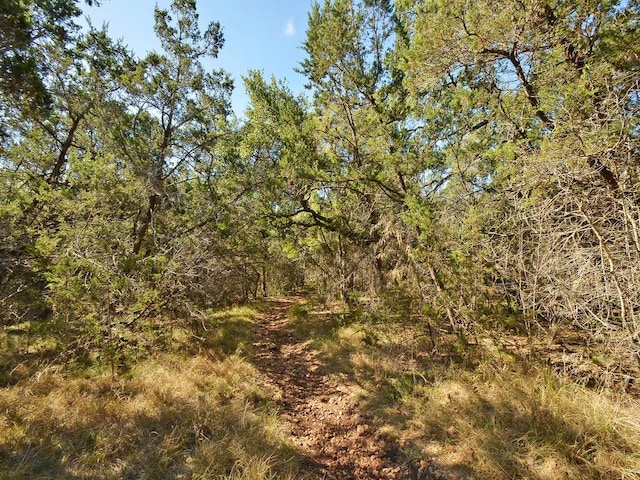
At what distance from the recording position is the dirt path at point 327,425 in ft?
11.5

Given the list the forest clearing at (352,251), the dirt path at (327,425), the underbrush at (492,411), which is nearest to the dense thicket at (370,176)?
the forest clearing at (352,251)

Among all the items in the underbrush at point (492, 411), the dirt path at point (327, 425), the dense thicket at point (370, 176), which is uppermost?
the dense thicket at point (370, 176)

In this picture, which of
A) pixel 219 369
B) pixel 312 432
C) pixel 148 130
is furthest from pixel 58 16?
pixel 312 432

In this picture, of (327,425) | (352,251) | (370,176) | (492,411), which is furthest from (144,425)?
(352,251)

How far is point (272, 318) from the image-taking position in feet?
37.9

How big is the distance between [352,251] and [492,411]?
5903 millimetres

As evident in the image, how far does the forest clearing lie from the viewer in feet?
10.9

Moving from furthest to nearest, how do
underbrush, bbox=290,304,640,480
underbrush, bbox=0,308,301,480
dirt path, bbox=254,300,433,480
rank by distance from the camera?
dirt path, bbox=254,300,433,480 → underbrush, bbox=0,308,301,480 → underbrush, bbox=290,304,640,480

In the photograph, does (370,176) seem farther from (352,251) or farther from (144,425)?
(144,425)

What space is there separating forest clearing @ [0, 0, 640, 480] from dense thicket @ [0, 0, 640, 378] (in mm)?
54

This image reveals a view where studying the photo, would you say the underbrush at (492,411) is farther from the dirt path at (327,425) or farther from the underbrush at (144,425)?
the underbrush at (144,425)

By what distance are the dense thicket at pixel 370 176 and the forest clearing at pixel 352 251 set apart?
0.05m

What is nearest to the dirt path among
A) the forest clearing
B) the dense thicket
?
the forest clearing

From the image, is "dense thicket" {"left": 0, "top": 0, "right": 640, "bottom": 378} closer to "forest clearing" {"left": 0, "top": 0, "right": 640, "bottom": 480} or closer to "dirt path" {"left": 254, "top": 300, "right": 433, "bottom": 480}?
"forest clearing" {"left": 0, "top": 0, "right": 640, "bottom": 480}
